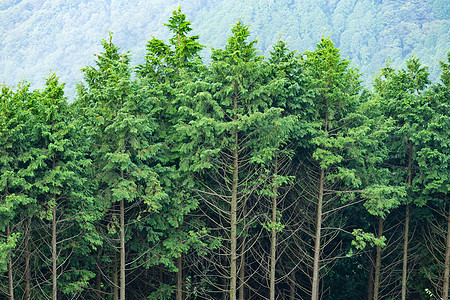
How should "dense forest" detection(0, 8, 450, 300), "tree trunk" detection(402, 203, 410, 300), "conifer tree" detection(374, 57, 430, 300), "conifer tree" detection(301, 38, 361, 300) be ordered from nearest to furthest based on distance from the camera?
"dense forest" detection(0, 8, 450, 300) < "conifer tree" detection(301, 38, 361, 300) < "conifer tree" detection(374, 57, 430, 300) < "tree trunk" detection(402, 203, 410, 300)

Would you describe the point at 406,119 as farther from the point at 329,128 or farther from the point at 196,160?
the point at 196,160

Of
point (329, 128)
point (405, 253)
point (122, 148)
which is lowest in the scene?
point (405, 253)

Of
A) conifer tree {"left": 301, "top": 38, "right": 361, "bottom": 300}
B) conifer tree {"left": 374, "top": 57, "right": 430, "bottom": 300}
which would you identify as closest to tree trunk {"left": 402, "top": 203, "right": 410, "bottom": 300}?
conifer tree {"left": 374, "top": 57, "right": 430, "bottom": 300}

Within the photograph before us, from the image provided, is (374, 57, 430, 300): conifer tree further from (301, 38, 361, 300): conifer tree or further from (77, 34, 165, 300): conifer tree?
(77, 34, 165, 300): conifer tree

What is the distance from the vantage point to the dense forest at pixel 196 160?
523 inches

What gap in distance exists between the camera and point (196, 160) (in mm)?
14828

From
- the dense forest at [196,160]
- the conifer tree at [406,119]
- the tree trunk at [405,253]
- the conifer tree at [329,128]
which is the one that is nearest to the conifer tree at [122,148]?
the dense forest at [196,160]

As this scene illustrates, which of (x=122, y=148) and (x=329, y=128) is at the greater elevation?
(x=329, y=128)

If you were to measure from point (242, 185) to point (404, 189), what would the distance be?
22.1 feet

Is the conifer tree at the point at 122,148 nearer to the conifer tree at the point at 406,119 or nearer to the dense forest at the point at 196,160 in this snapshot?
the dense forest at the point at 196,160

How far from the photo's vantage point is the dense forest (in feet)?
43.5

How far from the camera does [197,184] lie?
53.4ft

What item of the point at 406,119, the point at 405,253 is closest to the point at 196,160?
the point at 406,119

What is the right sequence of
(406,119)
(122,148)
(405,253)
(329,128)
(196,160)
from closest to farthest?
(122,148) → (196,160) → (329,128) → (406,119) → (405,253)
